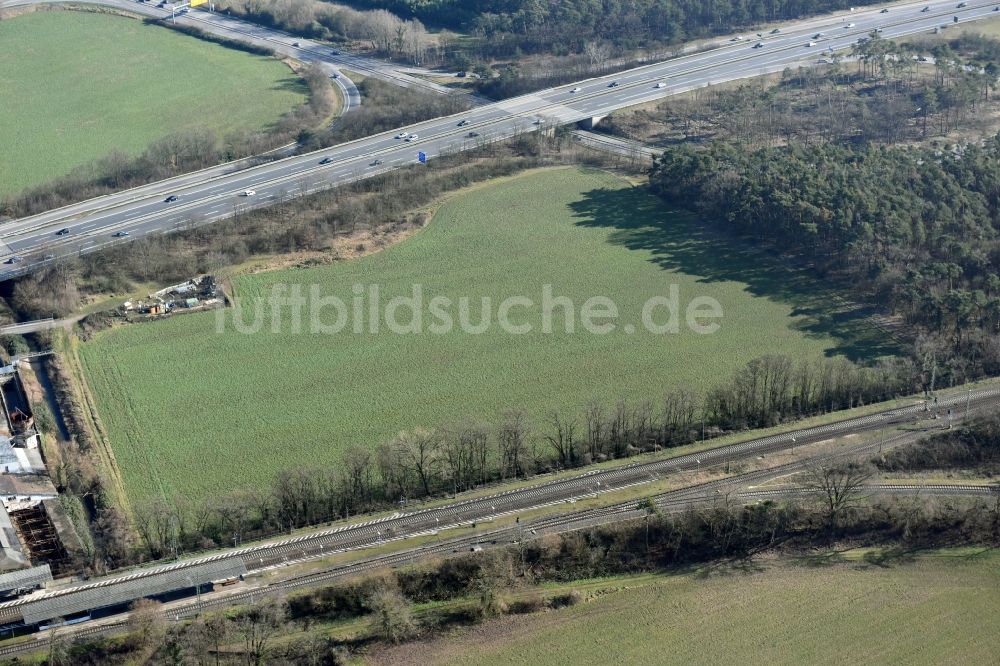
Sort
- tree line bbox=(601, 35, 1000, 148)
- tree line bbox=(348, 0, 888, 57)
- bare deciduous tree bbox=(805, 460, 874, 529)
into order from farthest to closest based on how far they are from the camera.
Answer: tree line bbox=(348, 0, 888, 57) → tree line bbox=(601, 35, 1000, 148) → bare deciduous tree bbox=(805, 460, 874, 529)

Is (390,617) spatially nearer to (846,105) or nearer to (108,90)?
(846,105)

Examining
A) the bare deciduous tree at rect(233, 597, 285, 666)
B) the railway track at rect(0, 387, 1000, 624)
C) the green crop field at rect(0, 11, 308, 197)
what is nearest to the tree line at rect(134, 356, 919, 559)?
the railway track at rect(0, 387, 1000, 624)

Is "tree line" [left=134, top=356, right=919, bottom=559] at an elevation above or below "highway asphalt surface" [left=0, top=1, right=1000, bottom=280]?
below

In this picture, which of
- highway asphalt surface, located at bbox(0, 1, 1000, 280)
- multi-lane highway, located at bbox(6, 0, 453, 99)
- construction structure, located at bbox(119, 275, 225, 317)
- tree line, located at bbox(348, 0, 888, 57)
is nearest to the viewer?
construction structure, located at bbox(119, 275, 225, 317)

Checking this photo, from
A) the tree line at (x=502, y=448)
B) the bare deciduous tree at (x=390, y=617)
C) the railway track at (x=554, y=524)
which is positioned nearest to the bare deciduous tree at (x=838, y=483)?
the railway track at (x=554, y=524)

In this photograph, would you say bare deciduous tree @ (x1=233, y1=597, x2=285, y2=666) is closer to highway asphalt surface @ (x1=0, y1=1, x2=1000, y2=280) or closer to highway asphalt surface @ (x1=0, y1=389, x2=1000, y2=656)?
highway asphalt surface @ (x1=0, y1=389, x2=1000, y2=656)

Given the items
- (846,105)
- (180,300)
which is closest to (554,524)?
(180,300)

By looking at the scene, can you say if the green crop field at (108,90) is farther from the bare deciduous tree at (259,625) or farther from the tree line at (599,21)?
the bare deciduous tree at (259,625)
